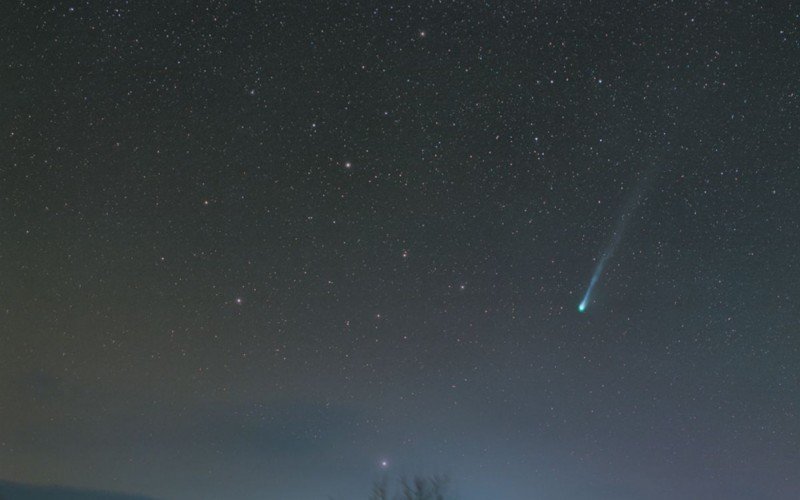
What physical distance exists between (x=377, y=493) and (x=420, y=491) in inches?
87.5

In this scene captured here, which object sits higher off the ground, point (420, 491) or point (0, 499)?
point (420, 491)

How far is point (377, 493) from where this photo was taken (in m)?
14.6

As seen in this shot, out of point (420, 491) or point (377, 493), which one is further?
point (377, 493)

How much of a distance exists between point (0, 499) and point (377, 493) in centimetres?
1295

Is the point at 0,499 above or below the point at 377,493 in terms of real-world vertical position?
A: below

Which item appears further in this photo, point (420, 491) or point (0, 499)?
point (0, 499)

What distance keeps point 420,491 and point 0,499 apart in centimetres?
1446

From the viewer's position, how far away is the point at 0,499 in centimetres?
1416

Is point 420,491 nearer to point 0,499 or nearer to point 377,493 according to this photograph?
point 377,493

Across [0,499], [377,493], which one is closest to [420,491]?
[377,493]
